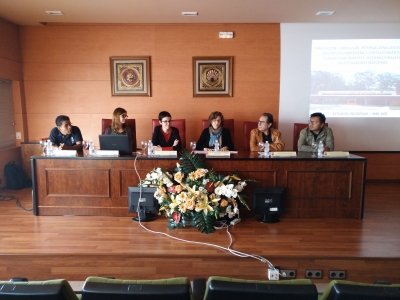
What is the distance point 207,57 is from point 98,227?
9.56 ft

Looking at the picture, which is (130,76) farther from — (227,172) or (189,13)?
(227,172)

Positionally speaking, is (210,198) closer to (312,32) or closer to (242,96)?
(242,96)

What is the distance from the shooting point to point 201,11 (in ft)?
12.5

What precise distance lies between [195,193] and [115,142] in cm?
103

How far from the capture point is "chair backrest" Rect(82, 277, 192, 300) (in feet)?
3.39

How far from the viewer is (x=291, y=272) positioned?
2.18 meters

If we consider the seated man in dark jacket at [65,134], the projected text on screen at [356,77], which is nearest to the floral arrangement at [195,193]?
the seated man in dark jacket at [65,134]

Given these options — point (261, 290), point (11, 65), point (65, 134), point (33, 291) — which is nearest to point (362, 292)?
point (261, 290)

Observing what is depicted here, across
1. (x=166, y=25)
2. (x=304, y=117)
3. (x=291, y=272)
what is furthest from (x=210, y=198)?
(x=166, y=25)

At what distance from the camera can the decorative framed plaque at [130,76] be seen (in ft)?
14.5

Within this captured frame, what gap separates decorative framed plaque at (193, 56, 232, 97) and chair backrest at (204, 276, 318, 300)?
12.0ft

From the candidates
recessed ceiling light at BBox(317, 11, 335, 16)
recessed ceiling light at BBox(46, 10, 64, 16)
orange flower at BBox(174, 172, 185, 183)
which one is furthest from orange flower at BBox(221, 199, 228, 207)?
recessed ceiling light at BBox(46, 10, 64, 16)

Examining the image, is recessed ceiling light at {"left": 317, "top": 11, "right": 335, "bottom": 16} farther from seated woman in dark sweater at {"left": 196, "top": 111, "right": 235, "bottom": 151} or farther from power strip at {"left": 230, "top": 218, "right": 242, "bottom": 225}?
power strip at {"left": 230, "top": 218, "right": 242, "bottom": 225}

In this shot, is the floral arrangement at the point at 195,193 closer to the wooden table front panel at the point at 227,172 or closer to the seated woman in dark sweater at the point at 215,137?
the wooden table front panel at the point at 227,172
